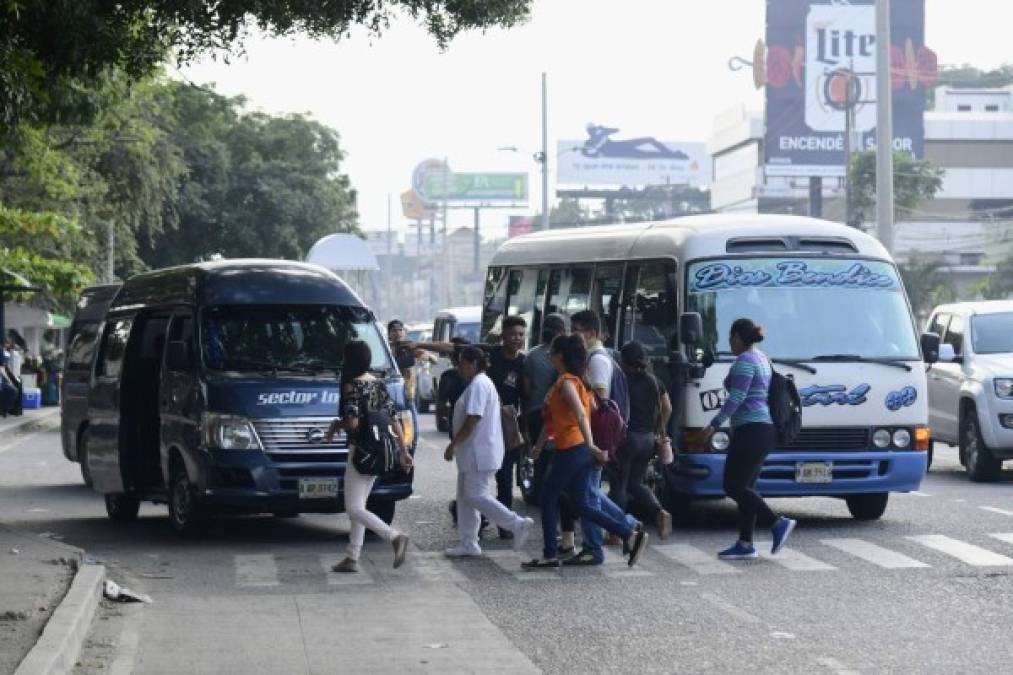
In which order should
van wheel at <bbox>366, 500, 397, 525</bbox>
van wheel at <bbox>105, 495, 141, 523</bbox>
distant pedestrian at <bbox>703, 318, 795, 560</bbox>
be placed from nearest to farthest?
distant pedestrian at <bbox>703, 318, 795, 560</bbox>, van wheel at <bbox>366, 500, 397, 525</bbox>, van wheel at <bbox>105, 495, 141, 523</bbox>

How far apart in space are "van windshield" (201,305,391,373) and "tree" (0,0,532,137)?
7.67ft

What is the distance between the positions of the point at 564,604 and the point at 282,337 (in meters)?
5.26

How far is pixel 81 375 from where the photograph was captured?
23.4 meters

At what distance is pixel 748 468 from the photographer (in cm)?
1456

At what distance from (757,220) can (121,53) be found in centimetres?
576

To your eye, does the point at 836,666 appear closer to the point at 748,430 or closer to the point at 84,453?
the point at 748,430

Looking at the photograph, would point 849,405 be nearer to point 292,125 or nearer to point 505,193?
point 292,125

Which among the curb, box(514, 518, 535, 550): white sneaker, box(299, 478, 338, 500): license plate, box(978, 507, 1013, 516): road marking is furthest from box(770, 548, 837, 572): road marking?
the curb

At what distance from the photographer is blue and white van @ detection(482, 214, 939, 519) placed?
1669 centimetres

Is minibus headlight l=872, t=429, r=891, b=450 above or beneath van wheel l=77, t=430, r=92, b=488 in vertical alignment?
above

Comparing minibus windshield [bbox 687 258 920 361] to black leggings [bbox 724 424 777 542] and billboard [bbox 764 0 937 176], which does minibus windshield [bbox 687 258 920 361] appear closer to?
black leggings [bbox 724 424 777 542]

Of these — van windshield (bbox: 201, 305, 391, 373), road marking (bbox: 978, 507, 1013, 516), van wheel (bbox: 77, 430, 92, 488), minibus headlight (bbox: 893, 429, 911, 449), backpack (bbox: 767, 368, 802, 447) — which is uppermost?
van windshield (bbox: 201, 305, 391, 373)

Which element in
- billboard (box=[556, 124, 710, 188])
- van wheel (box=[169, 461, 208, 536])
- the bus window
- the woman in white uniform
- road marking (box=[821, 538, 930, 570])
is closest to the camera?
road marking (box=[821, 538, 930, 570])

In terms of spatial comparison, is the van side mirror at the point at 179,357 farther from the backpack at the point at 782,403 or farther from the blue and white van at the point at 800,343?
the backpack at the point at 782,403
